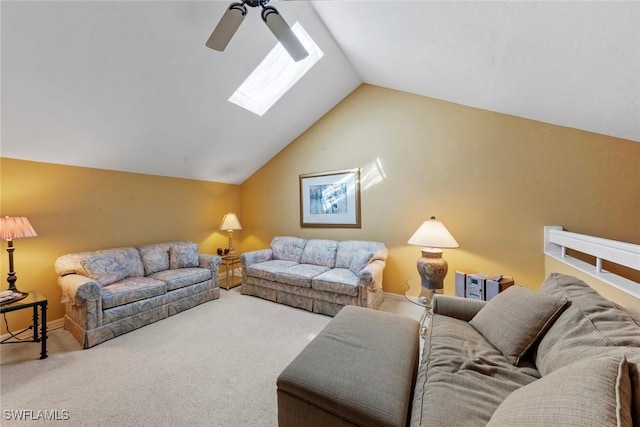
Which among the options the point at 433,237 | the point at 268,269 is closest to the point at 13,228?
the point at 268,269

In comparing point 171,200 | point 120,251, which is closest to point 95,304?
point 120,251

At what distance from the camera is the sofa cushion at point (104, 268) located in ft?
8.60

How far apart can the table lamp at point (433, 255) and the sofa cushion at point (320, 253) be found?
4.20ft

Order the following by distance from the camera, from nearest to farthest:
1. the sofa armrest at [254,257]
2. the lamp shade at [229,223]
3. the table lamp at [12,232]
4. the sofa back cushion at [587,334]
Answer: the sofa back cushion at [587,334] < the table lamp at [12,232] < the sofa armrest at [254,257] < the lamp shade at [229,223]

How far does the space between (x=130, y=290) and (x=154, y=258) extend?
782 mm

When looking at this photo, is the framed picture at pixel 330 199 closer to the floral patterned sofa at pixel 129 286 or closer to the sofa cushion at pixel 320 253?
the sofa cushion at pixel 320 253

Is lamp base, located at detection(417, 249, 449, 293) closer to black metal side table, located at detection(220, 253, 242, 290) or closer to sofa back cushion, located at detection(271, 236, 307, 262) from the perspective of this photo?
sofa back cushion, located at detection(271, 236, 307, 262)

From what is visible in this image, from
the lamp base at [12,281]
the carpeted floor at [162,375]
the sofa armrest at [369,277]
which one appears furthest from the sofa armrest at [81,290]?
the sofa armrest at [369,277]

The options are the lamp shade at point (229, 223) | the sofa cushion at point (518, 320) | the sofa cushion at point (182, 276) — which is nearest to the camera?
the sofa cushion at point (518, 320)

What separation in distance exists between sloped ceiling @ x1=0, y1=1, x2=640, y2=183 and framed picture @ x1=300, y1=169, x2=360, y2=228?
127 centimetres

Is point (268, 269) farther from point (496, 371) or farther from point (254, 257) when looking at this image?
point (496, 371)

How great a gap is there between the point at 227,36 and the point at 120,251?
9.41 feet

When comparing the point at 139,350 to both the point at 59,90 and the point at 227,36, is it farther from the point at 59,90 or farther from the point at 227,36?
the point at 227,36

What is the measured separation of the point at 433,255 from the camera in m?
2.59
